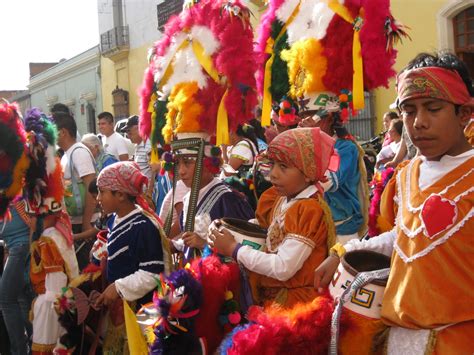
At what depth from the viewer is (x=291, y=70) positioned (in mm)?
4426

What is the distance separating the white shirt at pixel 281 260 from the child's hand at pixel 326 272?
29 cm

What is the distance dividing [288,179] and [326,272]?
0.63 meters

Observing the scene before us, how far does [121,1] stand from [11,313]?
23162mm

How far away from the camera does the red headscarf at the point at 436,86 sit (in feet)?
7.66

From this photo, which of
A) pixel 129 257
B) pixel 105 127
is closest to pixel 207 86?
pixel 129 257

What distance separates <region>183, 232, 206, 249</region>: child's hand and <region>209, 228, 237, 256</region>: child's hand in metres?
0.62

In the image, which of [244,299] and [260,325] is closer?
[260,325]

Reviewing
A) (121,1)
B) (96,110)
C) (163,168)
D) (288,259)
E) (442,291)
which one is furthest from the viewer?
(96,110)

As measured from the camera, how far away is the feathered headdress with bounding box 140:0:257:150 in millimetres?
4328

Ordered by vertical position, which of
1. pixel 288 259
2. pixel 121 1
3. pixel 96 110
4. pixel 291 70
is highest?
pixel 121 1

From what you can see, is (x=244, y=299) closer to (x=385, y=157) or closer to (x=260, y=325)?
(x=260, y=325)

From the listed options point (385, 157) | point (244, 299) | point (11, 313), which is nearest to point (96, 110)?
point (385, 157)

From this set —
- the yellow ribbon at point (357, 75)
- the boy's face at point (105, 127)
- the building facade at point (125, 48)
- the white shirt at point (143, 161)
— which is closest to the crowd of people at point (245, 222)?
the yellow ribbon at point (357, 75)

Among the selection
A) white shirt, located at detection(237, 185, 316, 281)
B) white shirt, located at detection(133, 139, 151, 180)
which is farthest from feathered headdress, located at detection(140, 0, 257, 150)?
white shirt, located at detection(133, 139, 151, 180)
